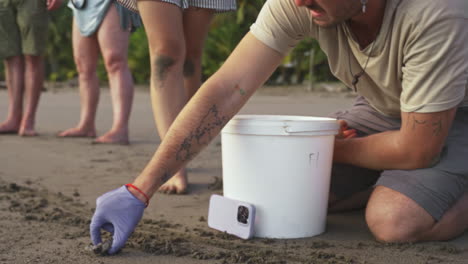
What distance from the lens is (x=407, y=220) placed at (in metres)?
2.05

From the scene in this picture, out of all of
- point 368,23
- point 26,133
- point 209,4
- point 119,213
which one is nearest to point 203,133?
point 119,213

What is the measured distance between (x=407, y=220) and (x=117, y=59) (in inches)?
104

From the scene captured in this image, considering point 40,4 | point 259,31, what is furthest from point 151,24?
point 40,4

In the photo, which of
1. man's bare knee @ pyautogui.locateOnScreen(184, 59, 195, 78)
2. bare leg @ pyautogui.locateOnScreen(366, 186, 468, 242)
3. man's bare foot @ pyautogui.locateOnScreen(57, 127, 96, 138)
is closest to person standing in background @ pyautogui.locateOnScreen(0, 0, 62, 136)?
man's bare foot @ pyautogui.locateOnScreen(57, 127, 96, 138)

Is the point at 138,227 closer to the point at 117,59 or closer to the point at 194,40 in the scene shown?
the point at 194,40

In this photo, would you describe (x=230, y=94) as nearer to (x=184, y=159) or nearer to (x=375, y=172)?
(x=184, y=159)

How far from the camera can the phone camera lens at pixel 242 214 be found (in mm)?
2115

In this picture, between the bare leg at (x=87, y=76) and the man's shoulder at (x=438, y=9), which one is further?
the bare leg at (x=87, y=76)

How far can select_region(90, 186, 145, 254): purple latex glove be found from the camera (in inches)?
72.1

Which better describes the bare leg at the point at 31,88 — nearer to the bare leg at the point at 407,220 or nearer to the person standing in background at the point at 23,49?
the person standing in background at the point at 23,49

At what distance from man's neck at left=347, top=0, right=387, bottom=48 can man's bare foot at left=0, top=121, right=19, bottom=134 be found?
3.82 meters

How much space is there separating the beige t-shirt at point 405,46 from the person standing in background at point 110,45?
1940 millimetres

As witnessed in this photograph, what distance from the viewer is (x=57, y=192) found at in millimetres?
2867

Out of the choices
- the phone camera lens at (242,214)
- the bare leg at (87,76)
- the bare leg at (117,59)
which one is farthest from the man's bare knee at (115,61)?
the phone camera lens at (242,214)
